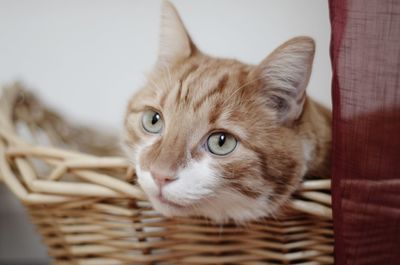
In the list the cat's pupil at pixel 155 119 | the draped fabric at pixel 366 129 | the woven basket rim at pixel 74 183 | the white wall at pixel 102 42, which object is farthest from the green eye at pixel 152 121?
the white wall at pixel 102 42

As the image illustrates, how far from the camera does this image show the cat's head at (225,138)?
0.79 metres

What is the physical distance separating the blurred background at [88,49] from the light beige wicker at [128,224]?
0.80m

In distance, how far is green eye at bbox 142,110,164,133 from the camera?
921 millimetres

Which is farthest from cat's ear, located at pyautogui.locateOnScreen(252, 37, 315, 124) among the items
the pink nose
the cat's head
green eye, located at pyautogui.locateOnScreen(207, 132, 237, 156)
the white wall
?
the white wall

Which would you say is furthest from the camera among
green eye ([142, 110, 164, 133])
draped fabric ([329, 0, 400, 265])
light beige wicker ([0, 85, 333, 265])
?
green eye ([142, 110, 164, 133])

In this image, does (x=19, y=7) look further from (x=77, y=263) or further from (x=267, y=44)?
(x=77, y=263)

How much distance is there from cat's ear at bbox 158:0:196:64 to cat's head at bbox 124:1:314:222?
10 cm


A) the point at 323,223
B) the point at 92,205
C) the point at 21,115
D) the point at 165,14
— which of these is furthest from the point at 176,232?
the point at 21,115

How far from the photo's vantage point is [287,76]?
2.85 ft

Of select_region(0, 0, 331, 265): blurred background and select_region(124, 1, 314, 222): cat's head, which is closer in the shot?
select_region(124, 1, 314, 222): cat's head

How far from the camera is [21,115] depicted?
142cm

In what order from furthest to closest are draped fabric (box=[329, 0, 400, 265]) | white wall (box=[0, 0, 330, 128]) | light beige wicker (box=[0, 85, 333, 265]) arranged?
1. white wall (box=[0, 0, 330, 128])
2. light beige wicker (box=[0, 85, 333, 265])
3. draped fabric (box=[329, 0, 400, 265])

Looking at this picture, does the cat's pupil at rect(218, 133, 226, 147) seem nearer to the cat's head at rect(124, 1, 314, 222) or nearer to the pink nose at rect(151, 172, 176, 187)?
the cat's head at rect(124, 1, 314, 222)

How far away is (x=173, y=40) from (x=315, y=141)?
42cm
